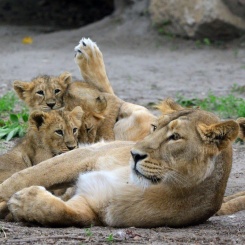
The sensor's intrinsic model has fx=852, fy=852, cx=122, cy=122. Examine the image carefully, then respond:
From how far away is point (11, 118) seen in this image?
25.5ft

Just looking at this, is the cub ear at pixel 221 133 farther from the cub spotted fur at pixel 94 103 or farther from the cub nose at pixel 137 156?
the cub spotted fur at pixel 94 103

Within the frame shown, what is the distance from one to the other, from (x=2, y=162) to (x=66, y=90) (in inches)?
43.5

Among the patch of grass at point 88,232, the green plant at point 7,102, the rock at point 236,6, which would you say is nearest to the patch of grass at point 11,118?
the green plant at point 7,102

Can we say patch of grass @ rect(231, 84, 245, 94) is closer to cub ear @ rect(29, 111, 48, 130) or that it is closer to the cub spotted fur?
the cub spotted fur

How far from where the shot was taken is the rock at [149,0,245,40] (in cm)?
1212

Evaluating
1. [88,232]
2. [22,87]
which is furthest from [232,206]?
[22,87]

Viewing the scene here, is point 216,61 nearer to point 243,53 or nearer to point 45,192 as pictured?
point 243,53

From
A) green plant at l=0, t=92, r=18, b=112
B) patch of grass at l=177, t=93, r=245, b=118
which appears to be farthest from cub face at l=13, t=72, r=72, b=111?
patch of grass at l=177, t=93, r=245, b=118

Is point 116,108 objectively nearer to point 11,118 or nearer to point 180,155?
point 11,118

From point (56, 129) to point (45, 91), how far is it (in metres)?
1.01

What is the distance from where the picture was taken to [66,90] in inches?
263

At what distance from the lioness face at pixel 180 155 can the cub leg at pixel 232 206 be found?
0.86 metres

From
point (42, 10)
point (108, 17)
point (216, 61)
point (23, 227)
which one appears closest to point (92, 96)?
point (23, 227)

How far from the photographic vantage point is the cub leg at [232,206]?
17.4ft
